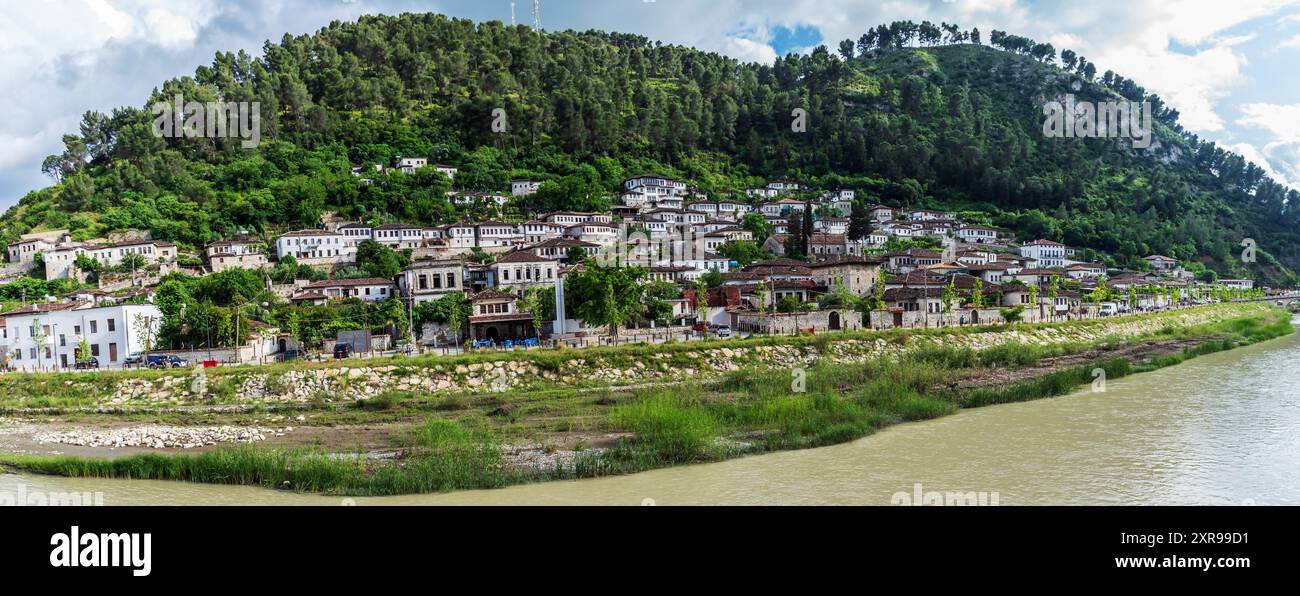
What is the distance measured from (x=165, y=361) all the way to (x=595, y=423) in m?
21.1

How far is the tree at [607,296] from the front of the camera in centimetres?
3095

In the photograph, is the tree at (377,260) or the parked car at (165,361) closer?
the parked car at (165,361)

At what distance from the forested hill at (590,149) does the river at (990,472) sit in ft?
152

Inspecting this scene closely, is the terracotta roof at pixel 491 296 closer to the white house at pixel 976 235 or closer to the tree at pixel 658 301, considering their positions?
the tree at pixel 658 301

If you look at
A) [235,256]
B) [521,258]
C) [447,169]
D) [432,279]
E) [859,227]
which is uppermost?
[447,169]

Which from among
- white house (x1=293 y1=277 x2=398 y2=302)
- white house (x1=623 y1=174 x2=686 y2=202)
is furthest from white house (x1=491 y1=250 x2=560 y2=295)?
white house (x1=623 y1=174 x2=686 y2=202)

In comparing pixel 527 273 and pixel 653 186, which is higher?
pixel 653 186

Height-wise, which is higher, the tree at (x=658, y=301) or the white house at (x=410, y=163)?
the white house at (x=410, y=163)

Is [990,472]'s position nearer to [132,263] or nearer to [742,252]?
[742,252]

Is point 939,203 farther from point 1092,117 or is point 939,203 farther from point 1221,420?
point 1221,420

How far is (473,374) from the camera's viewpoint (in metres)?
25.6

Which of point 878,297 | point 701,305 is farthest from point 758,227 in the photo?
point 701,305

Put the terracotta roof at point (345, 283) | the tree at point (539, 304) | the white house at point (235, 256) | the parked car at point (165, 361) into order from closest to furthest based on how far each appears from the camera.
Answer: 1. the parked car at point (165, 361)
2. the tree at point (539, 304)
3. the terracotta roof at point (345, 283)
4. the white house at point (235, 256)

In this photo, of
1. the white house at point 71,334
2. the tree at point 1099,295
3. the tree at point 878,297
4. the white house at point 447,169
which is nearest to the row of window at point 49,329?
the white house at point 71,334
